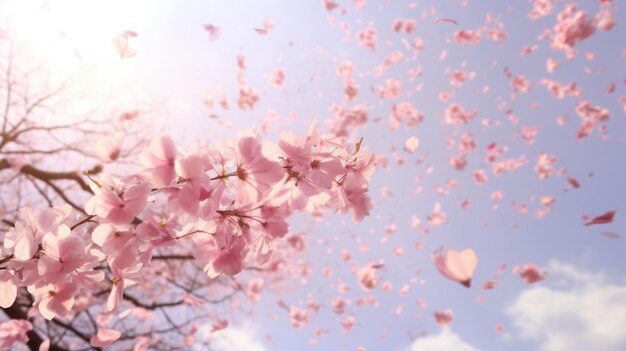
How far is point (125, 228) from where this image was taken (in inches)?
67.0

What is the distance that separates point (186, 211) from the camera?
1597 millimetres

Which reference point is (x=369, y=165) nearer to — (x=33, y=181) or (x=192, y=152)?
Answer: (x=192, y=152)

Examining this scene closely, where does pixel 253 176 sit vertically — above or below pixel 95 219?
above

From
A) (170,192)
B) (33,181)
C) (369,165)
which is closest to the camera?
(170,192)

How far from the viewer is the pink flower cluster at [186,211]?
62.7 inches

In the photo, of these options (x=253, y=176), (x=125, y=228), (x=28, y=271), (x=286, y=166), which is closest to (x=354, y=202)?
(x=286, y=166)

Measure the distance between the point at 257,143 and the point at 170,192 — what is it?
40 cm

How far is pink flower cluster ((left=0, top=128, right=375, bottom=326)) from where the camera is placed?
159cm

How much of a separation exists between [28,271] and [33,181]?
21.1 feet

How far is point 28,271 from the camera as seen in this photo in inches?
65.2

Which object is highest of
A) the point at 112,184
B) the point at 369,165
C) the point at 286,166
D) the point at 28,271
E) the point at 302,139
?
the point at 369,165

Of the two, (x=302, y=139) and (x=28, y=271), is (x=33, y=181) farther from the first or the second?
(x=302, y=139)

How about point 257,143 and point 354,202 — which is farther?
point 354,202

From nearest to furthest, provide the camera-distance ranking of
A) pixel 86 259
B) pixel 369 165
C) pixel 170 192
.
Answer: pixel 170 192 → pixel 86 259 → pixel 369 165
